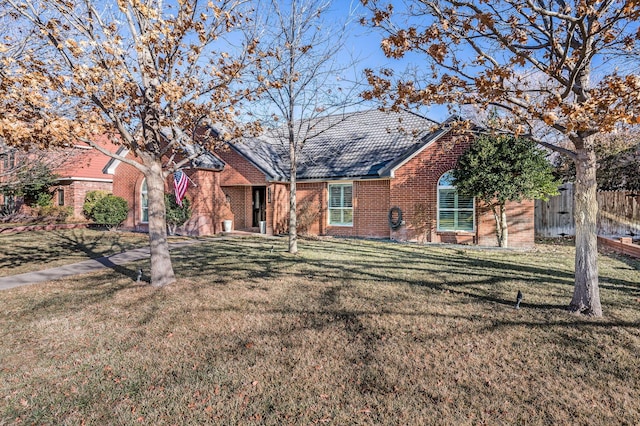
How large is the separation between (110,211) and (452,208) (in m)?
16.6

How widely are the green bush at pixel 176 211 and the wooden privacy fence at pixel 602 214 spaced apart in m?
16.5

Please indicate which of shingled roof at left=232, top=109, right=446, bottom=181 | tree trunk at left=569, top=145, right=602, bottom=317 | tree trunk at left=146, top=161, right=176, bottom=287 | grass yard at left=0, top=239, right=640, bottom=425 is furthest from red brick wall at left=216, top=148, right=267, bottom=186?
tree trunk at left=569, top=145, right=602, bottom=317

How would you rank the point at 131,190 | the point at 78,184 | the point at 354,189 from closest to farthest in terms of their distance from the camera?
the point at 354,189 → the point at 131,190 → the point at 78,184

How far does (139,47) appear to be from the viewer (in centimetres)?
621

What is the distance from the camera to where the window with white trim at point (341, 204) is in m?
16.4

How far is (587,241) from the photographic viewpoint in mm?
5461

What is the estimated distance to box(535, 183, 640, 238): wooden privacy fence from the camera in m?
15.0

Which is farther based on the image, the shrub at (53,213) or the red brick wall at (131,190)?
the shrub at (53,213)

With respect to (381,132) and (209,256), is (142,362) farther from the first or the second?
(381,132)

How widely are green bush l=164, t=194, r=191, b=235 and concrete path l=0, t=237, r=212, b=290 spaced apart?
4.12 meters

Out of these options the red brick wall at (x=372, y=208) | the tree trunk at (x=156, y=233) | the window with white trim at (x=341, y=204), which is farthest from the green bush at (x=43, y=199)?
the tree trunk at (x=156, y=233)

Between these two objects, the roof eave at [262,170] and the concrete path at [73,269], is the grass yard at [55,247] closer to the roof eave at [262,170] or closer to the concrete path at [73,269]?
the concrete path at [73,269]

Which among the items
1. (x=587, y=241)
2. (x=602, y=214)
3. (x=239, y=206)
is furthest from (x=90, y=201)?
(x=602, y=214)

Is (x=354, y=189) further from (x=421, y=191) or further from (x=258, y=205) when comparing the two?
(x=258, y=205)
